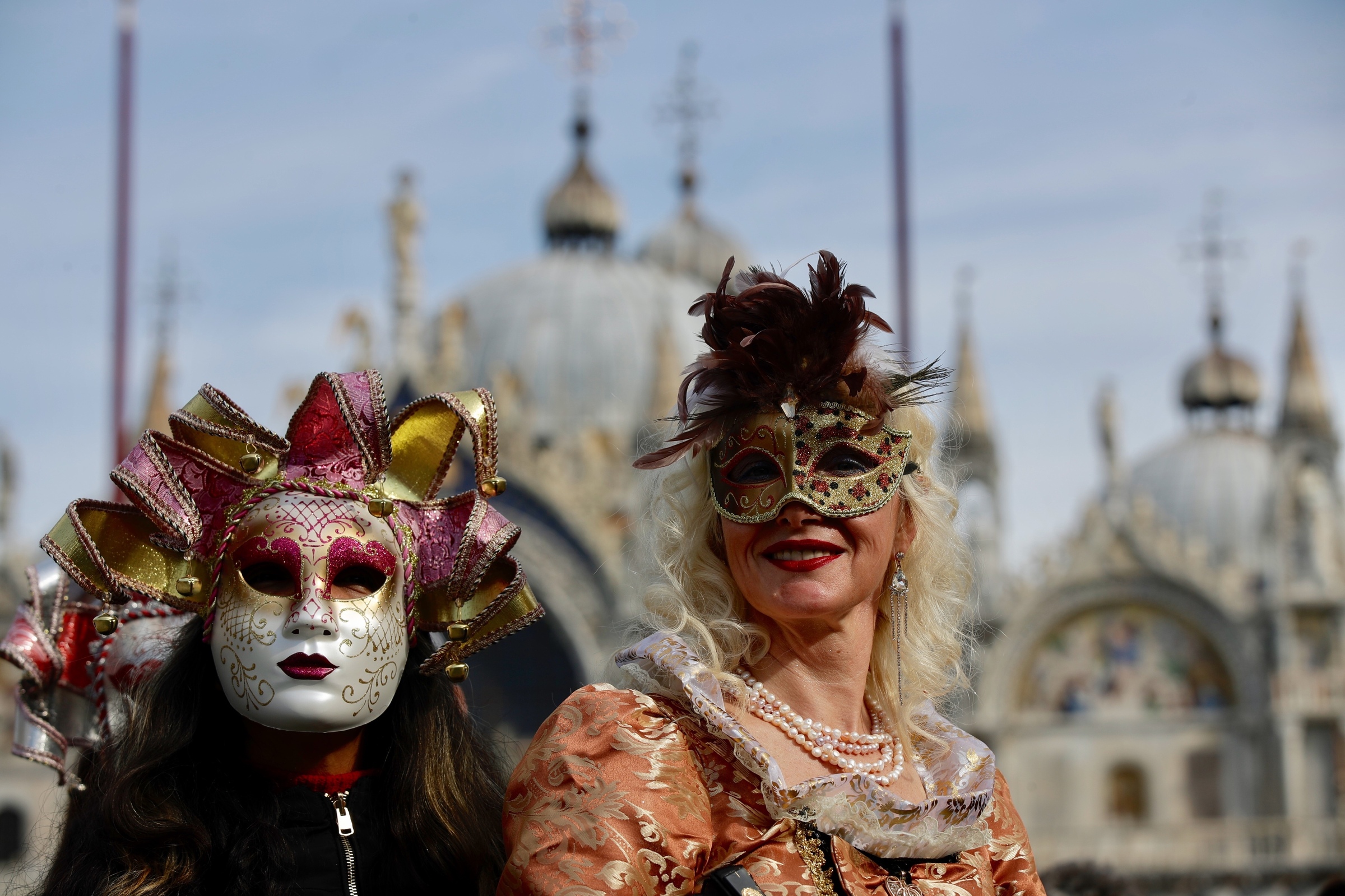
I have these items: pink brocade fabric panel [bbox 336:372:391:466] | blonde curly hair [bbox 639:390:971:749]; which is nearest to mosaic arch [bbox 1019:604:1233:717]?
blonde curly hair [bbox 639:390:971:749]

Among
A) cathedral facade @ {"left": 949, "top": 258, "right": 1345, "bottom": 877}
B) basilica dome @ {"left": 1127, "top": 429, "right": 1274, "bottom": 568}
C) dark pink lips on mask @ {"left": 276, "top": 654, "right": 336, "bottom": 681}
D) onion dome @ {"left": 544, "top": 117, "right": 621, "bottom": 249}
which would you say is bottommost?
cathedral facade @ {"left": 949, "top": 258, "right": 1345, "bottom": 877}

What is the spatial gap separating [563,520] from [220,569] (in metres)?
18.9

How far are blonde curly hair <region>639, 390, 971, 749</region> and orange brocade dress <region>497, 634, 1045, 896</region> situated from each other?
0.35 ft

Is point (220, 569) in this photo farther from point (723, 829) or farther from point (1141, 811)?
point (1141, 811)

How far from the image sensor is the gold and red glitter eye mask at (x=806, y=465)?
10.4 feet

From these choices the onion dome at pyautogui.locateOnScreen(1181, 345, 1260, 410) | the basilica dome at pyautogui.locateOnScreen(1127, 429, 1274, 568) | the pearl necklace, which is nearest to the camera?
the pearl necklace

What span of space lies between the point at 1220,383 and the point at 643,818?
99.3ft

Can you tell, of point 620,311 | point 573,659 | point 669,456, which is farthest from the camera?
point 620,311

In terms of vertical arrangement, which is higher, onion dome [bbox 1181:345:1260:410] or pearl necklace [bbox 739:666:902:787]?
onion dome [bbox 1181:345:1260:410]

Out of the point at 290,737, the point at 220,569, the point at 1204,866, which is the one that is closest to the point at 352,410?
the point at 220,569

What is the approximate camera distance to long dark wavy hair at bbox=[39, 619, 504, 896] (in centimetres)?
317

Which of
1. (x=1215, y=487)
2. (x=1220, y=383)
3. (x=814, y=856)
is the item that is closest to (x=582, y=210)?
(x=1220, y=383)

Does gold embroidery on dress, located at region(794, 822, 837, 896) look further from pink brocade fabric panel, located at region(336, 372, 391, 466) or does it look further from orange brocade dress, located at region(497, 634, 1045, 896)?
pink brocade fabric panel, located at region(336, 372, 391, 466)

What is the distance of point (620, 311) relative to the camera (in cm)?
2983
